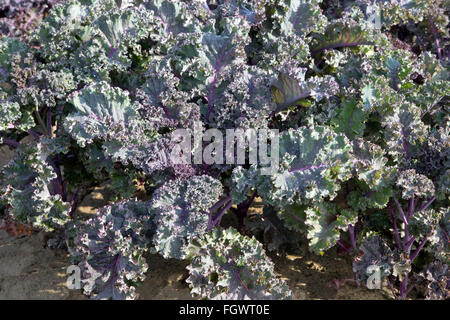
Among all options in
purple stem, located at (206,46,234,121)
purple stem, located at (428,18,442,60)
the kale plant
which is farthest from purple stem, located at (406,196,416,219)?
purple stem, located at (428,18,442,60)

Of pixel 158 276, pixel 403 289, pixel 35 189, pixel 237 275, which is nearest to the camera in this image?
pixel 237 275

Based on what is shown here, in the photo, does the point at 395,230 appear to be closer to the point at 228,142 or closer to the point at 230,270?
Answer: the point at 230,270

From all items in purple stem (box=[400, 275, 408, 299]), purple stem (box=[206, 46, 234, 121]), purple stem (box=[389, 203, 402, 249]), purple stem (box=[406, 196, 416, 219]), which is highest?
purple stem (box=[206, 46, 234, 121])

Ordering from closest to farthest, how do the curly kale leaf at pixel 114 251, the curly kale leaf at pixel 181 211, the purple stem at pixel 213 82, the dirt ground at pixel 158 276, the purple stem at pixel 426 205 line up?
the curly kale leaf at pixel 181 211 → the curly kale leaf at pixel 114 251 → the purple stem at pixel 426 205 → the dirt ground at pixel 158 276 → the purple stem at pixel 213 82

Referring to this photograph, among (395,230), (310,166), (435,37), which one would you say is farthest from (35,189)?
(435,37)

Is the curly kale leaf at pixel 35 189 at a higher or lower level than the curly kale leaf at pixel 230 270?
higher

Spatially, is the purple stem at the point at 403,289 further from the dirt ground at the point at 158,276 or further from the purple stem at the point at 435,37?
the purple stem at the point at 435,37

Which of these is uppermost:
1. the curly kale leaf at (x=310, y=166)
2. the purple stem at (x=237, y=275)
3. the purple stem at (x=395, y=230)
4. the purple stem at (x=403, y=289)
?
the curly kale leaf at (x=310, y=166)

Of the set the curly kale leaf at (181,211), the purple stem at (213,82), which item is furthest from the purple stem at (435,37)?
the curly kale leaf at (181,211)

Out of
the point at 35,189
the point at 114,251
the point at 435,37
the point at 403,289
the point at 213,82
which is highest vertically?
the point at 435,37

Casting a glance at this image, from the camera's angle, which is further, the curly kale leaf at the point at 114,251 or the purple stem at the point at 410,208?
the purple stem at the point at 410,208

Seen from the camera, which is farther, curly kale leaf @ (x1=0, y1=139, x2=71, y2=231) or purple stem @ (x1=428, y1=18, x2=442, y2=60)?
purple stem @ (x1=428, y1=18, x2=442, y2=60)

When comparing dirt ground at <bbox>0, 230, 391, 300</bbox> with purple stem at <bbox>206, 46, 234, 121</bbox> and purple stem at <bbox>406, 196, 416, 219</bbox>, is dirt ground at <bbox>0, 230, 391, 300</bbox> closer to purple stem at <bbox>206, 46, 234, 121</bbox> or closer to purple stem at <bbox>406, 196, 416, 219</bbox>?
purple stem at <bbox>406, 196, 416, 219</bbox>

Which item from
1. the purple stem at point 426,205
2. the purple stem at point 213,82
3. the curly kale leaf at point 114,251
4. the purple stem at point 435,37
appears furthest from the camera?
the purple stem at point 435,37
